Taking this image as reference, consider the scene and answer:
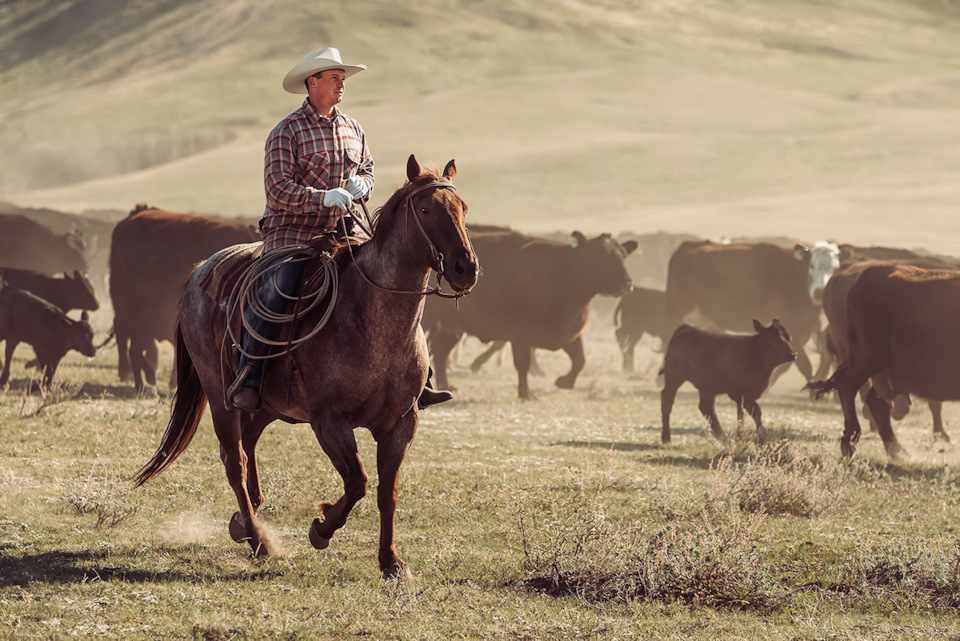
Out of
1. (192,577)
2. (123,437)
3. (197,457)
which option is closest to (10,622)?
(192,577)

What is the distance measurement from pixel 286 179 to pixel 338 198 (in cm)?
49

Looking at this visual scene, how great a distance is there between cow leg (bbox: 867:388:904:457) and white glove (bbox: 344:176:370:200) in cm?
797

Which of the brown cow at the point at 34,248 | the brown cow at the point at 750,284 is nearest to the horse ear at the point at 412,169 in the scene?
the brown cow at the point at 750,284

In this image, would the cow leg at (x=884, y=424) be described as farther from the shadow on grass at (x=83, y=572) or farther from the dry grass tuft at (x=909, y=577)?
the shadow on grass at (x=83, y=572)

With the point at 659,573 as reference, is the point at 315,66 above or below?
above

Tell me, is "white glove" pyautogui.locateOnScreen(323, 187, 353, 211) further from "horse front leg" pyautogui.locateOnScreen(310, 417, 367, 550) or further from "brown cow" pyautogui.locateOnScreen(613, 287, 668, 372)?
"brown cow" pyautogui.locateOnScreen(613, 287, 668, 372)

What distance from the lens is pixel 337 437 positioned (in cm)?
588

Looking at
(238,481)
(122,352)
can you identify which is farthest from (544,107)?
(238,481)

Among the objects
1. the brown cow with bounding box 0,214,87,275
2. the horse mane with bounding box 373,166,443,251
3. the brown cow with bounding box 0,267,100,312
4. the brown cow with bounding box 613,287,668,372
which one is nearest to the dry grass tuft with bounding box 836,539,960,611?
the horse mane with bounding box 373,166,443,251

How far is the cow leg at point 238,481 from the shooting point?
657 cm

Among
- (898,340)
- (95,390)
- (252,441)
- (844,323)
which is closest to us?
(252,441)

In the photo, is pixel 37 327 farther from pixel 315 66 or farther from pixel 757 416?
pixel 757 416

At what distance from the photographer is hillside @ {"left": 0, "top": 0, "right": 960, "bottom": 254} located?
5922cm

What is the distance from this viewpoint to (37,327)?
13023 millimetres
